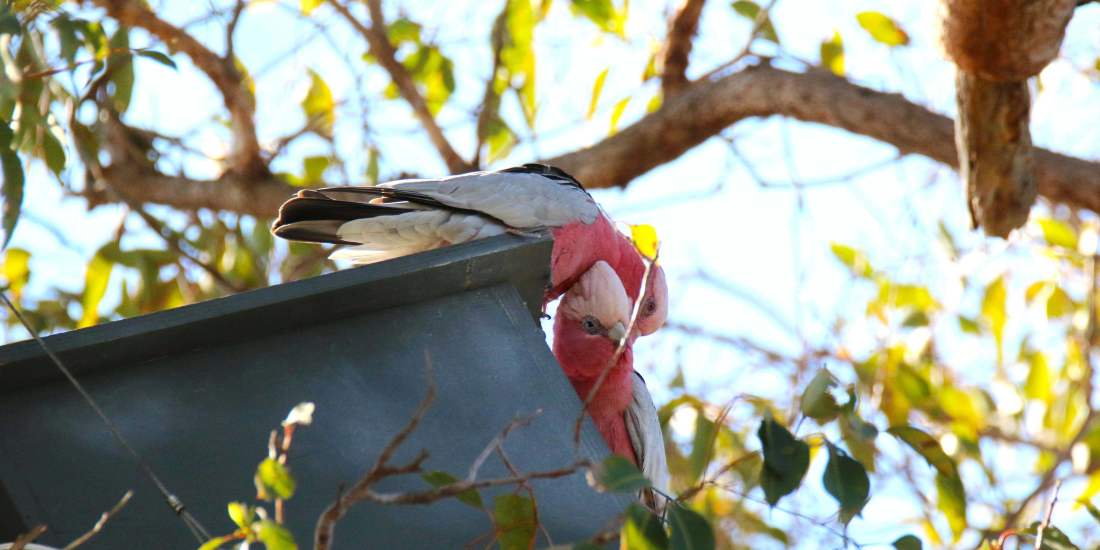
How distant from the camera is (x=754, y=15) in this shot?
3.99m

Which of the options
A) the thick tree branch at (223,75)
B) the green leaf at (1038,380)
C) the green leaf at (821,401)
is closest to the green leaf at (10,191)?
the green leaf at (821,401)

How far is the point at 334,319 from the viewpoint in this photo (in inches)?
78.9

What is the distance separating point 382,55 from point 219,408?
9.13 ft

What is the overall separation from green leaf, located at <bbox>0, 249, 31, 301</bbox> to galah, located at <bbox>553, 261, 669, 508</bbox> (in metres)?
2.13

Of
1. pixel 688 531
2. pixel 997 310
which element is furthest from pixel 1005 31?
pixel 997 310

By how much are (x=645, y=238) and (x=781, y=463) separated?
86 cm

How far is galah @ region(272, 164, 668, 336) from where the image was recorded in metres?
2.28

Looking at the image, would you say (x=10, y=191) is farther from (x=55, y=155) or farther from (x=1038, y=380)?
(x=1038, y=380)

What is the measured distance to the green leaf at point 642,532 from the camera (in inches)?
56.6

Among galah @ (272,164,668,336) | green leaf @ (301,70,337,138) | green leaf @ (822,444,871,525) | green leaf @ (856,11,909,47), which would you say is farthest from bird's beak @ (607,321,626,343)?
green leaf @ (301,70,337,138)

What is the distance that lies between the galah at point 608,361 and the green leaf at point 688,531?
959mm

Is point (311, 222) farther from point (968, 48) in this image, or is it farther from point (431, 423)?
point (968, 48)

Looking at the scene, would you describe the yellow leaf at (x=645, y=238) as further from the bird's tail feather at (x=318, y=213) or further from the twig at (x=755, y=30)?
the twig at (x=755, y=30)

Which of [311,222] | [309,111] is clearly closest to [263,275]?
[309,111]
